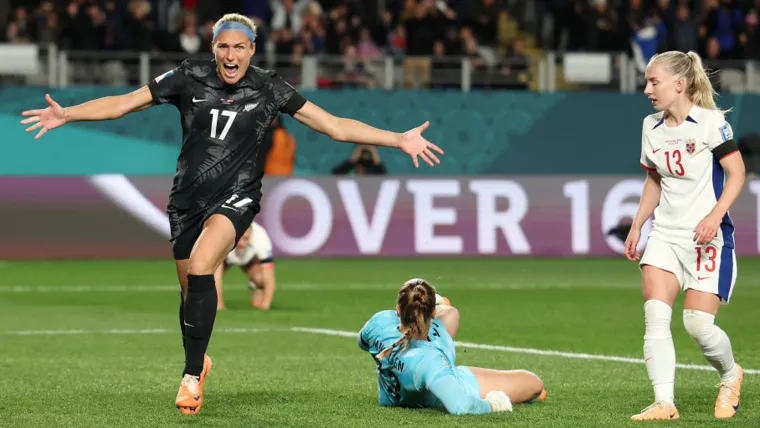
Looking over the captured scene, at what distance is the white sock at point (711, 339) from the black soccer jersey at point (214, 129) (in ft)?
8.21

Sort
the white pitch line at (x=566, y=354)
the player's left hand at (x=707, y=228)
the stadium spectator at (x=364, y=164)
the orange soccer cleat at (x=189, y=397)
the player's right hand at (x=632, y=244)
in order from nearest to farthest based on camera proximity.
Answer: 1. the player's left hand at (x=707, y=228)
2. the orange soccer cleat at (x=189, y=397)
3. the player's right hand at (x=632, y=244)
4. the white pitch line at (x=566, y=354)
5. the stadium spectator at (x=364, y=164)

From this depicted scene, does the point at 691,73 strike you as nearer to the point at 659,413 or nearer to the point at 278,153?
the point at 659,413

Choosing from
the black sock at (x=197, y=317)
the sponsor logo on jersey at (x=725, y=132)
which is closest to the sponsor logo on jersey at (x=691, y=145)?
the sponsor logo on jersey at (x=725, y=132)

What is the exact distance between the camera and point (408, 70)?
22.7 metres

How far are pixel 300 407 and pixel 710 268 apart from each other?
2366 millimetres

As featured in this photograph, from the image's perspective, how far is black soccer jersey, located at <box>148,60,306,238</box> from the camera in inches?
316

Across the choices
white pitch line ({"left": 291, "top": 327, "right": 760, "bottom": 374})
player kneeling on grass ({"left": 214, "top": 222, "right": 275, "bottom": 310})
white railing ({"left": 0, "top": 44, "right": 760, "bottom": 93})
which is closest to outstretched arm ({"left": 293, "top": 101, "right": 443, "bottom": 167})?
white pitch line ({"left": 291, "top": 327, "right": 760, "bottom": 374})

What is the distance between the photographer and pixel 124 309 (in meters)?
14.1

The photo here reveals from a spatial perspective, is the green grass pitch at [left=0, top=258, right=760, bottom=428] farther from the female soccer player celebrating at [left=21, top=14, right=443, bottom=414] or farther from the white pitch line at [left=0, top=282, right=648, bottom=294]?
the female soccer player celebrating at [left=21, top=14, right=443, bottom=414]

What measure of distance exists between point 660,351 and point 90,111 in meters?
3.34

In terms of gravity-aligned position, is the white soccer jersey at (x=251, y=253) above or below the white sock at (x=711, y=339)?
below

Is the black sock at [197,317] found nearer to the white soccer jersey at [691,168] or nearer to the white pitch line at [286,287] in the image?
the white soccer jersey at [691,168]

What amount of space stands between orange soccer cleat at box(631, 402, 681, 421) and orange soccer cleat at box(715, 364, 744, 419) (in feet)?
1.01

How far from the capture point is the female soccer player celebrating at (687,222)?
754 cm
